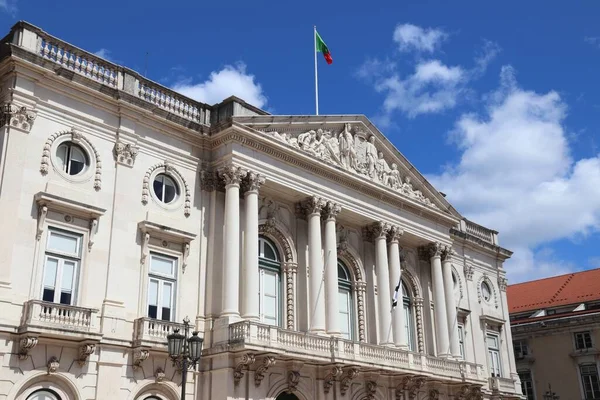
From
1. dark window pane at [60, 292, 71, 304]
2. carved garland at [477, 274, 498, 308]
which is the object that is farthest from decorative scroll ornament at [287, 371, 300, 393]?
carved garland at [477, 274, 498, 308]

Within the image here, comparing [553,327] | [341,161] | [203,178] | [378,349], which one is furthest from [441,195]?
[553,327]

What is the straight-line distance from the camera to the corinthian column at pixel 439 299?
3253 centimetres

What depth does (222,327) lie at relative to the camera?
2353cm

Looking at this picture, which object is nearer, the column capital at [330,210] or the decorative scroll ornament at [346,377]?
the decorative scroll ornament at [346,377]

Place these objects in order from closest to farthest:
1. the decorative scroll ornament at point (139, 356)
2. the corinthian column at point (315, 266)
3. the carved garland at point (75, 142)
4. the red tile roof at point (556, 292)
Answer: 1. the carved garland at point (75, 142)
2. the decorative scroll ornament at point (139, 356)
3. the corinthian column at point (315, 266)
4. the red tile roof at point (556, 292)

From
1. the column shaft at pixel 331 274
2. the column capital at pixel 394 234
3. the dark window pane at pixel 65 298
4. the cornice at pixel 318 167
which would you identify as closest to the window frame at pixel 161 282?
the dark window pane at pixel 65 298

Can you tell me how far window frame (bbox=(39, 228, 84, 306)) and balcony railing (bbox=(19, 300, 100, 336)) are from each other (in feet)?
1.54

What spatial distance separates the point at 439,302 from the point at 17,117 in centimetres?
2044

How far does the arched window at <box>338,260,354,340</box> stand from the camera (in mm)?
29641

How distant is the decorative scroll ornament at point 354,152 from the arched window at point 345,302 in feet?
14.0

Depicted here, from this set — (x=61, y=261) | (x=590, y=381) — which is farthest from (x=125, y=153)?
(x=590, y=381)

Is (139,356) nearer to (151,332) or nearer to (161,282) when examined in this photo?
(151,332)

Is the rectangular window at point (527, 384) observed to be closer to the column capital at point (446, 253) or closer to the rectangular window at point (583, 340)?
the rectangular window at point (583, 340)

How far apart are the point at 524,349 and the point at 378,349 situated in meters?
27.0
